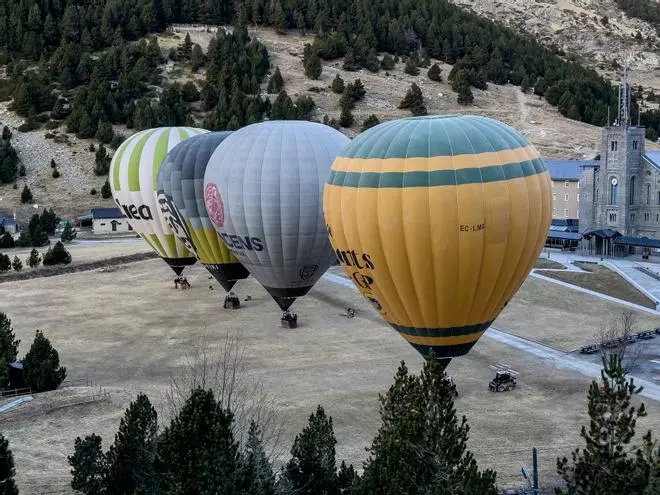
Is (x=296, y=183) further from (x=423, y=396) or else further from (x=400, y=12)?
(x=400, y=12)

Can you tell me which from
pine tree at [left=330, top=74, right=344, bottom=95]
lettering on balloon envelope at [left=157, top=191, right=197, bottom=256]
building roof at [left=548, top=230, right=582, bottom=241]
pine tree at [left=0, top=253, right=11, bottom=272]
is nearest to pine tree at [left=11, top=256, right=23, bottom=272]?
pine tree at [left=0, top=253, right=11, bottom=272]

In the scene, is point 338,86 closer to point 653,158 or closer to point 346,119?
point 346,119

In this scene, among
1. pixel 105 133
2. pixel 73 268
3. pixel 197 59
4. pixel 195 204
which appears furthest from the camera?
pixel 197 59

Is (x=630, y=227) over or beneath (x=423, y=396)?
beneath

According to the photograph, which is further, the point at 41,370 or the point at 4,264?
the point at 4,264

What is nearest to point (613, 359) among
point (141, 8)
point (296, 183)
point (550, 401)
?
point (550, 401)

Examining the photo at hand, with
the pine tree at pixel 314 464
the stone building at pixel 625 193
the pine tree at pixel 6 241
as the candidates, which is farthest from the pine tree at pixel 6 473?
the pine tree at pixel 6 241

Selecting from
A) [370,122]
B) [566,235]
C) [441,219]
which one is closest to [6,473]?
[441,219]
